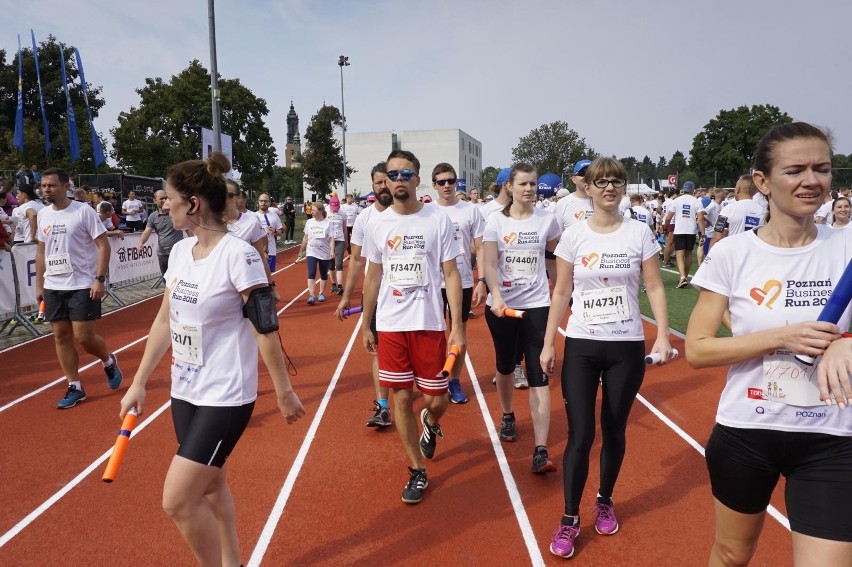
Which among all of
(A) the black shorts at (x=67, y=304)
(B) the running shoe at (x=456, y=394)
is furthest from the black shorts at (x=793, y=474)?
(A) the black shorts at (x=67, y=304)

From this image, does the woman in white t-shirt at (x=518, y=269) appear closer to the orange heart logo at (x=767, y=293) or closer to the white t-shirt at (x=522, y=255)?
the white t-shirt at (x=522, y=255)

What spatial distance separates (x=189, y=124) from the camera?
38344 mm

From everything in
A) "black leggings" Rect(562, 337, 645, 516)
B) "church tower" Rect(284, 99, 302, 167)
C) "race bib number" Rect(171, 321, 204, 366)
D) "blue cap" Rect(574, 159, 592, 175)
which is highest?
"church tower" Rect(284, 99, 302, 167)

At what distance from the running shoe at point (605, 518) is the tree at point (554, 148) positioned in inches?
2095

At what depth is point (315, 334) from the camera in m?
9.07

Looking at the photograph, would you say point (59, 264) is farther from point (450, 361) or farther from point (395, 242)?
point (450, 361)

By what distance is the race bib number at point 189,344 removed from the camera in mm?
2553

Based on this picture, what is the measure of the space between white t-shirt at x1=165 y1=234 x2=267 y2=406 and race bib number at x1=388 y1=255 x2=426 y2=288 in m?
1.31

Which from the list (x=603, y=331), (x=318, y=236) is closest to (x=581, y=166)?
(x=603, y=331)

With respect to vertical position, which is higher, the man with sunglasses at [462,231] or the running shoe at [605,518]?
the man with sunglasses at [462,231]

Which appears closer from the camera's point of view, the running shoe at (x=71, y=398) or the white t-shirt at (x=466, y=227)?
the running shoe at (x=71, y=398)

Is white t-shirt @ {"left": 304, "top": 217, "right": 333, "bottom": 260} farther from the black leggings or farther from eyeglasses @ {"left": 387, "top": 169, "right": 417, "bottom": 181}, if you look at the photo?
the black leggings

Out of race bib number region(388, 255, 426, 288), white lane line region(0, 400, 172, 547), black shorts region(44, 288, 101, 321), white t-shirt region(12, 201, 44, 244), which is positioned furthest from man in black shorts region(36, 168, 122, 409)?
white t-shirt region(12, 201, 44, 244)

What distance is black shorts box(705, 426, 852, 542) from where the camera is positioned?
1793 mm
